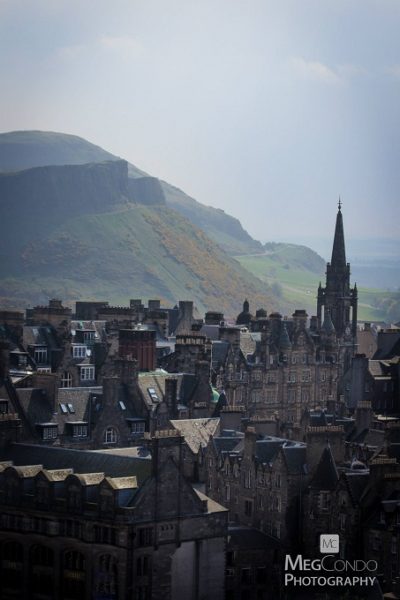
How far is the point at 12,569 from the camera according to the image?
8300cm

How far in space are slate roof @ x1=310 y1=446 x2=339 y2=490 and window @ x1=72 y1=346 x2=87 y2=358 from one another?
31.4m

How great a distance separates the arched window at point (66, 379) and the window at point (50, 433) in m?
14.2

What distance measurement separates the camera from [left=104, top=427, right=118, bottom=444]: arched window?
10162 cm

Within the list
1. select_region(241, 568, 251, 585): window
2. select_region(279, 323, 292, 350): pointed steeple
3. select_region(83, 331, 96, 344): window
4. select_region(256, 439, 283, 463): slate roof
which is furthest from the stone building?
select_region(279, 323, 292, 350): pointed steeple

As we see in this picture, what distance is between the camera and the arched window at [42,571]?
81.9m

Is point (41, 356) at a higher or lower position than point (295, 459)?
higher

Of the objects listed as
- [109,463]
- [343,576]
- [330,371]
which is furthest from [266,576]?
[330,371]

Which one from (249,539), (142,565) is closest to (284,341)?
(249,539)

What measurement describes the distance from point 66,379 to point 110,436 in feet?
43.8

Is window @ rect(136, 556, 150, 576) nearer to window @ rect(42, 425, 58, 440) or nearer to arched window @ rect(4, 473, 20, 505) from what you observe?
arched window @ rect(4, 473, 20, 505)

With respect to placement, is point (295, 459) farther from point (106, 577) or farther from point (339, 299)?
point (339, 299)

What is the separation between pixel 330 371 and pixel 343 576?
57.5 m

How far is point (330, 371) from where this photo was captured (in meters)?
145

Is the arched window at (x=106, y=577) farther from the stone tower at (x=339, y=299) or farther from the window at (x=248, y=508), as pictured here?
the stone tower at (x=339, y=299)
